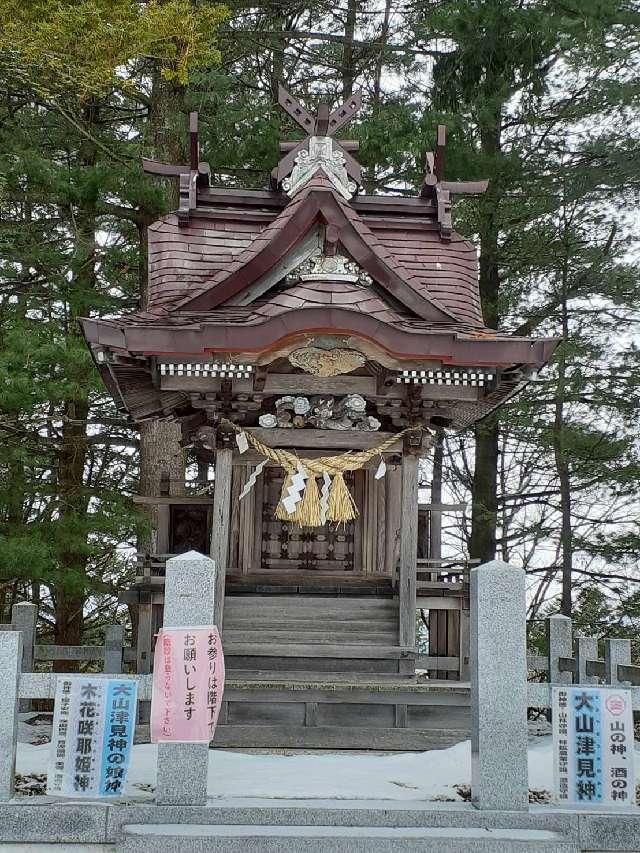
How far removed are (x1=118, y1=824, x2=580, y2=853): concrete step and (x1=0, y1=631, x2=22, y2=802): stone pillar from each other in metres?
0.78

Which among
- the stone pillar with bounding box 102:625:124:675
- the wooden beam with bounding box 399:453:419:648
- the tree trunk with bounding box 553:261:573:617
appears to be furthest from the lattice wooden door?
the tree trunk with bounding box 553:261:573:617

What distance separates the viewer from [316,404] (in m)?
8.84

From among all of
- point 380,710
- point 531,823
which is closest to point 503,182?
point 380,710

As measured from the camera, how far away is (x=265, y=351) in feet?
26.1

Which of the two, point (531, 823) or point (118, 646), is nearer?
point (531, 823)

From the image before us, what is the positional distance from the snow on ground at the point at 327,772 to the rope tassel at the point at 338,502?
2269mm

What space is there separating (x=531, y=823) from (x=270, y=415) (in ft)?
15.7

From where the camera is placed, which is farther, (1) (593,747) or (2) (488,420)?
(2) (488,420)

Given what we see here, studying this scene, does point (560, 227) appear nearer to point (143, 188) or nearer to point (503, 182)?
point (503, 182)

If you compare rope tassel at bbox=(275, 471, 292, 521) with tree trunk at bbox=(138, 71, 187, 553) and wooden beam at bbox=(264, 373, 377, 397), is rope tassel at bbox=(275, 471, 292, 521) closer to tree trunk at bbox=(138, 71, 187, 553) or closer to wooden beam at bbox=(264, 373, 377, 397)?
wooden beam at bbox=(264, 373, 377, 397)

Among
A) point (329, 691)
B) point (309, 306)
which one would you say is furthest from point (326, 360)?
point (329, 691)

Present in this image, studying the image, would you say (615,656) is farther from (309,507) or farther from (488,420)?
(488,420)

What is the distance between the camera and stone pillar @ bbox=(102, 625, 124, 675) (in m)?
9.20

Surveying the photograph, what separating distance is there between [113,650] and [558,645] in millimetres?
4998
